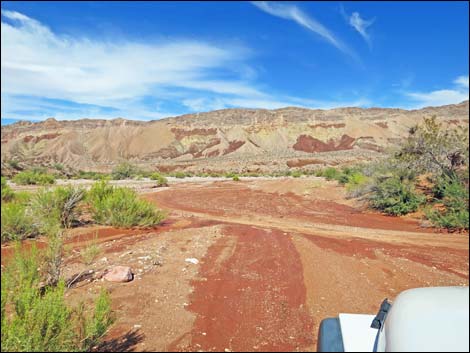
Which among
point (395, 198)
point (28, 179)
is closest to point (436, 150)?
point (395, 198)

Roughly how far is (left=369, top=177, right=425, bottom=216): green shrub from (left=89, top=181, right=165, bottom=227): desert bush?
8.09 metres

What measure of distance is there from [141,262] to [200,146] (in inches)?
2844

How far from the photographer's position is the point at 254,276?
5.93m

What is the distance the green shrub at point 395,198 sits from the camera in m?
13.2

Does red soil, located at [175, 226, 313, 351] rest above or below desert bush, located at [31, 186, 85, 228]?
below

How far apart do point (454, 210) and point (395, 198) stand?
298 centimetres

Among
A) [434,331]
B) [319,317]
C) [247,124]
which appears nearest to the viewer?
[434,331]

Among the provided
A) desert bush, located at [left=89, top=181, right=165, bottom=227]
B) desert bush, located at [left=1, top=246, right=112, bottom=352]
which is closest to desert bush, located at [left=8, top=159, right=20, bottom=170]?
desert bush, located at [left=89, top=181, right=165, bottom=227]

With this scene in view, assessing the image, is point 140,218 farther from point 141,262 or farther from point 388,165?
point 388,165

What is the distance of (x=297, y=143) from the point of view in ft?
255

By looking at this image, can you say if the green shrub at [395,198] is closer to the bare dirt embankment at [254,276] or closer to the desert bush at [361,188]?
the desert bush at [361,188]

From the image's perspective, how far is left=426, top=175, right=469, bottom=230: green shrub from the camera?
10.1m

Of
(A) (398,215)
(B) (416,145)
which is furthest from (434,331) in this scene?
(B) (416,145)

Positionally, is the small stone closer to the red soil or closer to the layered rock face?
the red soil
